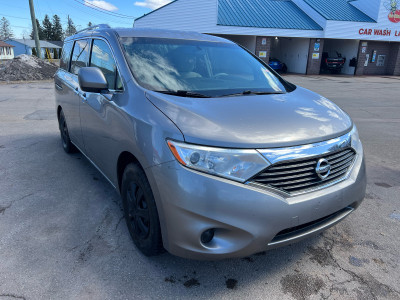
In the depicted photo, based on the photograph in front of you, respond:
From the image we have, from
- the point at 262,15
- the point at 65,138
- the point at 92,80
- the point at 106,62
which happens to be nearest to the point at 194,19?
the point at 262,15

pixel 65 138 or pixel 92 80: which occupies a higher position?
pixel 92 80

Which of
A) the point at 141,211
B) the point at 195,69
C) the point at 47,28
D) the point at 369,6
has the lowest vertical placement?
the point at 141,211

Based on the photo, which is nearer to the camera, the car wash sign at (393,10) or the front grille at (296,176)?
the front grille at (296,176)

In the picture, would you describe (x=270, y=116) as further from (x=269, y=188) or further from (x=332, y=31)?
(x=332, y=31)

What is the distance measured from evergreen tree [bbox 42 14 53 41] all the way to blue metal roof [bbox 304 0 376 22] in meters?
91.2

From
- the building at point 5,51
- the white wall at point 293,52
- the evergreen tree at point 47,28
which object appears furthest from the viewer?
the evergreen tree at point 47,28

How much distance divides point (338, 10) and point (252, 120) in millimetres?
34151

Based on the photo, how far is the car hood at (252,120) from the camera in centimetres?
199

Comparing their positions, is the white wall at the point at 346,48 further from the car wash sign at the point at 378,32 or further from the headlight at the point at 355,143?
the headlight at the point at 355,143

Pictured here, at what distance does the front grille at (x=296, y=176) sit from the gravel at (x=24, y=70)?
18.6 meters

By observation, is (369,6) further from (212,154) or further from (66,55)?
(212,154)

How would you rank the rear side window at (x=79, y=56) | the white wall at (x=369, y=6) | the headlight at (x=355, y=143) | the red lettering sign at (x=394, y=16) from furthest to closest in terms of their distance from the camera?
the red lettering sign at (x=394, y=16), the white wall at (x=369, y=6), the rear side window at (x=79, y=56), the headlight at (x=355, y=143)

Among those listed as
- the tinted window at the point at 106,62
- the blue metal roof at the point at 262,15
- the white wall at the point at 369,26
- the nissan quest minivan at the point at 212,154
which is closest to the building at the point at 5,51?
the blue metal roof at the point at 262,15

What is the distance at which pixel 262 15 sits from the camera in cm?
2908
